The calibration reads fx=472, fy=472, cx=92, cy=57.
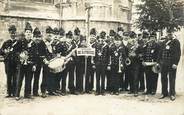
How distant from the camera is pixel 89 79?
6598 mm

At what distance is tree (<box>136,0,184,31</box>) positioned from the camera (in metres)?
6.70

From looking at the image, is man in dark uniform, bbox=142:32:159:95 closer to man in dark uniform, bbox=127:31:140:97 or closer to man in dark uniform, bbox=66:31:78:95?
man in dark uniform, bbox=127:31:140:97

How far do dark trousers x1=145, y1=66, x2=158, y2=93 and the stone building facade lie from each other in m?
0.72

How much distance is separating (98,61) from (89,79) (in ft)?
0.98

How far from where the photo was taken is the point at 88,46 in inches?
253

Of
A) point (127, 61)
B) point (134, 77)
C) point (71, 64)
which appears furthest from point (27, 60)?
point (134, 77)

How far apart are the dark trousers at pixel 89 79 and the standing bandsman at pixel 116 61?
29cm

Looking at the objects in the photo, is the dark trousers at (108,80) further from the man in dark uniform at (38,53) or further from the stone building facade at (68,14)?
the man in dark uniform at (38,53)

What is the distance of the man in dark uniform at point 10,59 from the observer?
6.05 m

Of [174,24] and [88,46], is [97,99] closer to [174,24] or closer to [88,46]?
[88,46]

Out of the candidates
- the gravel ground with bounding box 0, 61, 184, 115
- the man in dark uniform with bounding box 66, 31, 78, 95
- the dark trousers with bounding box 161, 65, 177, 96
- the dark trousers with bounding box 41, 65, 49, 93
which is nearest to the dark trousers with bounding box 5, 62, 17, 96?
the gravel ground with bounding box 0, 61, 184, 115

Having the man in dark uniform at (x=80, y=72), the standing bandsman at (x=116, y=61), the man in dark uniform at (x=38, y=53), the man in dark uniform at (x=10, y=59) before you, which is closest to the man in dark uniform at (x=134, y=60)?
the standing bandsman at (x=116, y=61)

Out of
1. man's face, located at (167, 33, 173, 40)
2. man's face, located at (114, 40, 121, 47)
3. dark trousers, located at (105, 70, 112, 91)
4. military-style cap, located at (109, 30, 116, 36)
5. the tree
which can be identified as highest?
the tree

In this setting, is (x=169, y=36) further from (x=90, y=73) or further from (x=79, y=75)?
(x=79, y=75)
